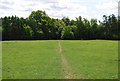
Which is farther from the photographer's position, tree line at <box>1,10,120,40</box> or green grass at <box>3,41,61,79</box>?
tree line at <box>1,10,120,40</box>

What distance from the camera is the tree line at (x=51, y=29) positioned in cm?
11069

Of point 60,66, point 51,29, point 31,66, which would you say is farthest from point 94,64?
point 51,29

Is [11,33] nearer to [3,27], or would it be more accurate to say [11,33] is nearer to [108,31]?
[3,27]

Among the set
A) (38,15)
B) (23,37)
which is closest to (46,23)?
(38,15)

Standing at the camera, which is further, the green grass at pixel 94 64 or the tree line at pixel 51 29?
the tree line at pixel 51 29

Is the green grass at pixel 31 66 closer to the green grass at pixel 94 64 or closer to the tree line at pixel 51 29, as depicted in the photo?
the green grass at pixel 94 64

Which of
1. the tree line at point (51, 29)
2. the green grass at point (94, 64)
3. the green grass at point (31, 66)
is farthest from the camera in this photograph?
the tree line at point (51, 29)

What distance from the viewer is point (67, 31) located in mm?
119188

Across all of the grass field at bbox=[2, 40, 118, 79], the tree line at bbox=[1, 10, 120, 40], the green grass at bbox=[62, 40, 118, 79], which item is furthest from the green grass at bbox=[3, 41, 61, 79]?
the tree line at bbox=[1, 10, 120, 40]

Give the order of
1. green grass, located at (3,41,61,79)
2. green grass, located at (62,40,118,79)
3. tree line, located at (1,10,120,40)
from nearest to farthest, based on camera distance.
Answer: green grass, located at (3,41,61,79)
green grass, located at (62,40,118,79)
tree line, located at (1,10,120,40)

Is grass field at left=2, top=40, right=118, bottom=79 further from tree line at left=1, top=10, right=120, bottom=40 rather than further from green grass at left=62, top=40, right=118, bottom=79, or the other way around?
tree line at left=1, top=10, right=120, bottom=40

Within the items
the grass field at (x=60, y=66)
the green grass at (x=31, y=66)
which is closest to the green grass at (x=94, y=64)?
the grass field at (x=60, y=66)

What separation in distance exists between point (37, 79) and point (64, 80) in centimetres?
239

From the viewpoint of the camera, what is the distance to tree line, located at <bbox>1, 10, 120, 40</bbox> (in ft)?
363
